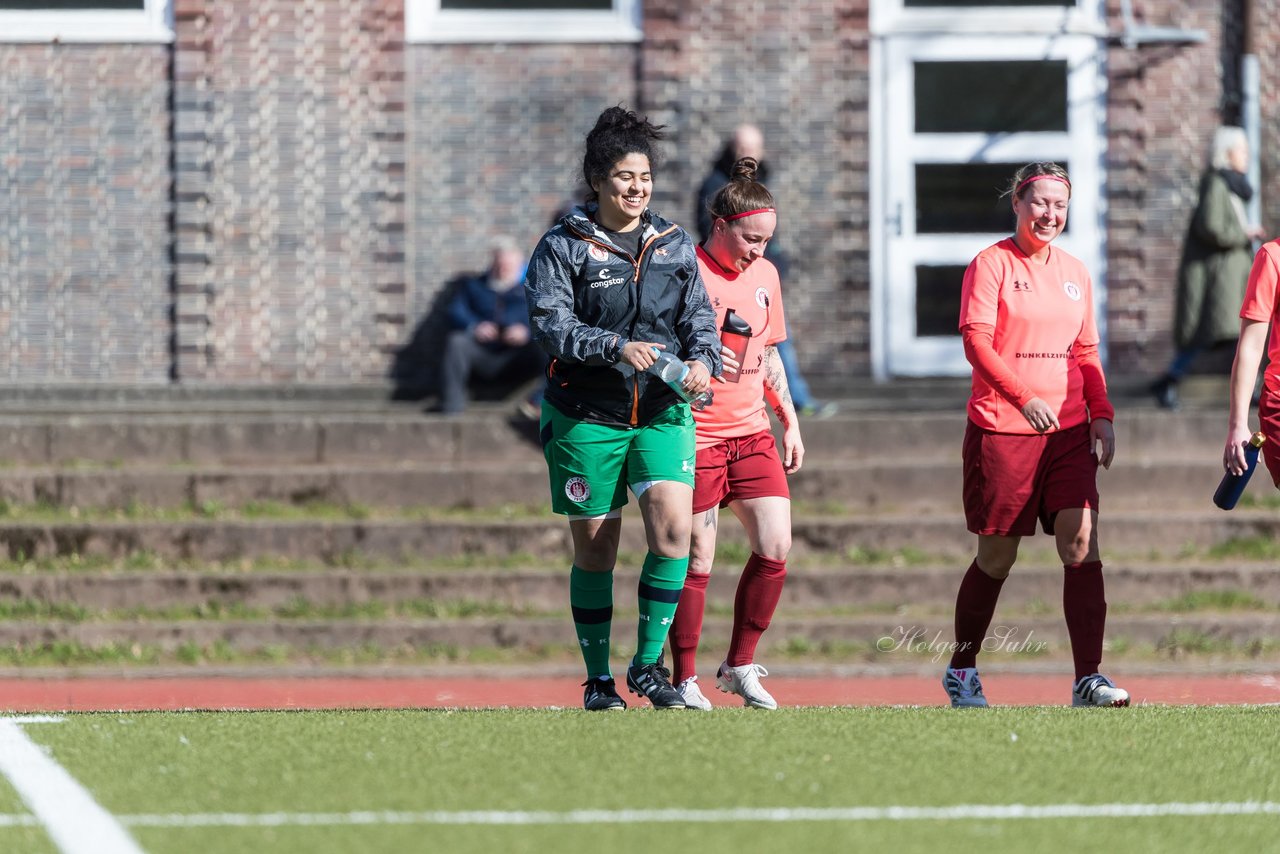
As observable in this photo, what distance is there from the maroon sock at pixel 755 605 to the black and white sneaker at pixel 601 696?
0.62 meters

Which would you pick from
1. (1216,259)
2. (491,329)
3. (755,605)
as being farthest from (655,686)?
(1216,259)

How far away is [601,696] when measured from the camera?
21.6 ft

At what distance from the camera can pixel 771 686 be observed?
948cm

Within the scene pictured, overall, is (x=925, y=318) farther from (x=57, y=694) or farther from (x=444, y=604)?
(x=57, y=694)

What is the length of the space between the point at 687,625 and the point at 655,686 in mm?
494

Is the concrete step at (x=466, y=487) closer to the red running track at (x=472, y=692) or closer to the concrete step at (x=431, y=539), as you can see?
the concrete step at (x=431, y=539)

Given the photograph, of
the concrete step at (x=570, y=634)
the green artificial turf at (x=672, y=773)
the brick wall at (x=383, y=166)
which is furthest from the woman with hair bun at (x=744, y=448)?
the brick wall at (x=383, y=166)

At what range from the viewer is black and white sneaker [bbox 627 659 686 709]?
21.5 ft

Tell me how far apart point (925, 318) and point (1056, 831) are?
1036 centimetres

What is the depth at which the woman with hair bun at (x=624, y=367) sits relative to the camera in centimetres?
632

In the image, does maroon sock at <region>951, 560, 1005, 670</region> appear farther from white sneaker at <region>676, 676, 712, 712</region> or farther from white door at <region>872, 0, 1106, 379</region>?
white door at <region>872, 0, 1106, 379</region>

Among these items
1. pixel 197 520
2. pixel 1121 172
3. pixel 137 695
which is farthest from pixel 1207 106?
pixel 137 695

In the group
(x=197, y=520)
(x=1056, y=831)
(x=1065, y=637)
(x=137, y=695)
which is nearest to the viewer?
(x=1056, y=831)

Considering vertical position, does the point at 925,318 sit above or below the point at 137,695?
above
